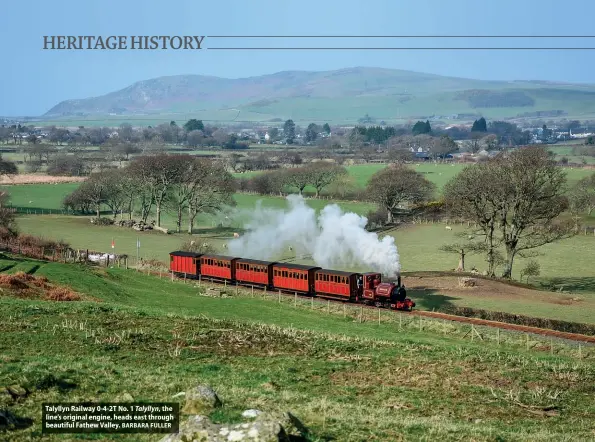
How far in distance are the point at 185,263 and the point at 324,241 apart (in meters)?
12.1

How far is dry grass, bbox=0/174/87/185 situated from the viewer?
146250 mm

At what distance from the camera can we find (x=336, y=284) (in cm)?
5372

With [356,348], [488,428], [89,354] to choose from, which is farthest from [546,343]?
[89,354]

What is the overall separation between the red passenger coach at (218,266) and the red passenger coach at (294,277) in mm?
4775

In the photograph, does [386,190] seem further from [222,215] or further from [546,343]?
[546,343]

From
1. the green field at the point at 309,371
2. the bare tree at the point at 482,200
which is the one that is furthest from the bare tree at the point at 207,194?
the green field at the point at 309,371

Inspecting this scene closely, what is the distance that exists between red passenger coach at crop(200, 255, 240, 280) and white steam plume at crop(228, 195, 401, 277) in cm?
911

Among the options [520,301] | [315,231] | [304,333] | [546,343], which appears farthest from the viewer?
[315,231]

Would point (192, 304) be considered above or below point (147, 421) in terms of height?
below

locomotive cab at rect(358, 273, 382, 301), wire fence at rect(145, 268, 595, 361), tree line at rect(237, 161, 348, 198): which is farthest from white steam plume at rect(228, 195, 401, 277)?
A: tree line at rect(237, 161, 348, 198)

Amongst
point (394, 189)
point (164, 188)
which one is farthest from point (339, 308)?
point (394, 189)

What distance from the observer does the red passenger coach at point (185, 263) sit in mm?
63812

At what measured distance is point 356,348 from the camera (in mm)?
34938

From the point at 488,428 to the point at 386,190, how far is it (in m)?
87.6
